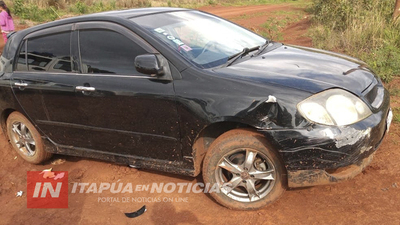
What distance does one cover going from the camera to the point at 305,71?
298 centimetres

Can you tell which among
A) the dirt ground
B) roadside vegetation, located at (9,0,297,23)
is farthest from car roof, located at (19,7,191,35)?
roadside vegetation, located at (9,0,297,23)

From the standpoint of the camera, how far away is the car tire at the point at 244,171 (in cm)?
282

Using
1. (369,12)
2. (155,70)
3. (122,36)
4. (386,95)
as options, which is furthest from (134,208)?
Result: (369,12)

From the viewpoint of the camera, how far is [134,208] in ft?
11.1

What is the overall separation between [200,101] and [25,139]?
280 centimetres

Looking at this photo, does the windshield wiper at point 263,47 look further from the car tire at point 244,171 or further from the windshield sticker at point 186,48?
the car tire at point 244,171

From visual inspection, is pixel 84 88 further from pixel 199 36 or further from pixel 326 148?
pixel 326 148

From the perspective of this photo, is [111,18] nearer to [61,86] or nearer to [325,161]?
[61,86]

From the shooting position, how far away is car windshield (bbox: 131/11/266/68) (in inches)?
126

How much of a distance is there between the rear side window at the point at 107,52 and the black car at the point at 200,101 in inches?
0.4

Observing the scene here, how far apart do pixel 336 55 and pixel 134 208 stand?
265 cm

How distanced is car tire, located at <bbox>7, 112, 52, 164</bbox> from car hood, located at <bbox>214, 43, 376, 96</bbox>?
262 cm

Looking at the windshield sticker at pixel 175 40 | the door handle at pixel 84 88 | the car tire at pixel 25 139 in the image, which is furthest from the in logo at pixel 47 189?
the windshield sticker at pixel 175 40

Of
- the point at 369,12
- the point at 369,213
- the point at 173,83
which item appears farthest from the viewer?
the point at 369,12
